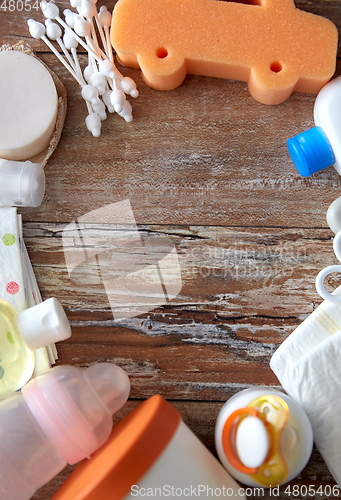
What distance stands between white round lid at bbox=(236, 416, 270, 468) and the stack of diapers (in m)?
0.10

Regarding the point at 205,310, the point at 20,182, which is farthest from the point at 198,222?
the point at 20,182

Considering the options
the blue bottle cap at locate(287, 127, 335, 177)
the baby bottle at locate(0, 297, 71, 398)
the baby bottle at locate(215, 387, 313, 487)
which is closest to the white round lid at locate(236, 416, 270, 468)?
the baby bottle at locate(215, 387, 313, 487)

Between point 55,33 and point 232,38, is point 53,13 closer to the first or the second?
point 55,33

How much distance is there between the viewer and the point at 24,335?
0.43 metres

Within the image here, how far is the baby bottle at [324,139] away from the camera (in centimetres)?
51

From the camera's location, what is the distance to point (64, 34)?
1.81 feet

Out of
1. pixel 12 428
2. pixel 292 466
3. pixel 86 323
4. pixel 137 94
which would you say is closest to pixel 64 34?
pixel 137 94

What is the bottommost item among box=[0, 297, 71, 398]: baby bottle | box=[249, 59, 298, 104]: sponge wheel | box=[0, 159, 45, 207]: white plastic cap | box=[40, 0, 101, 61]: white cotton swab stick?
box=[0, 297, 71, 398]: baby bottle

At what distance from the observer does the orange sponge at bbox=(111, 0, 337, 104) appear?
20.5 inches

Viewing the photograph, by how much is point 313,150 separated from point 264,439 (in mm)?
337

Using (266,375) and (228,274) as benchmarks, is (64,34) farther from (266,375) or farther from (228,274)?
(266,375)

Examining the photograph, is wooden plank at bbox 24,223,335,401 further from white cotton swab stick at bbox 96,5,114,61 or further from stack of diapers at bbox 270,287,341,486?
white cotton swab stick at bbox 96,5,114,61

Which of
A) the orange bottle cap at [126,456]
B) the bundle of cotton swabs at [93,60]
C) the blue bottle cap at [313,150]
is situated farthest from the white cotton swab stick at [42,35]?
the orange bottle cap at [126,456]

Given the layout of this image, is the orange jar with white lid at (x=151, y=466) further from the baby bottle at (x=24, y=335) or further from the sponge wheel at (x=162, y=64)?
the sponge wheel at (x=162, y=64)
